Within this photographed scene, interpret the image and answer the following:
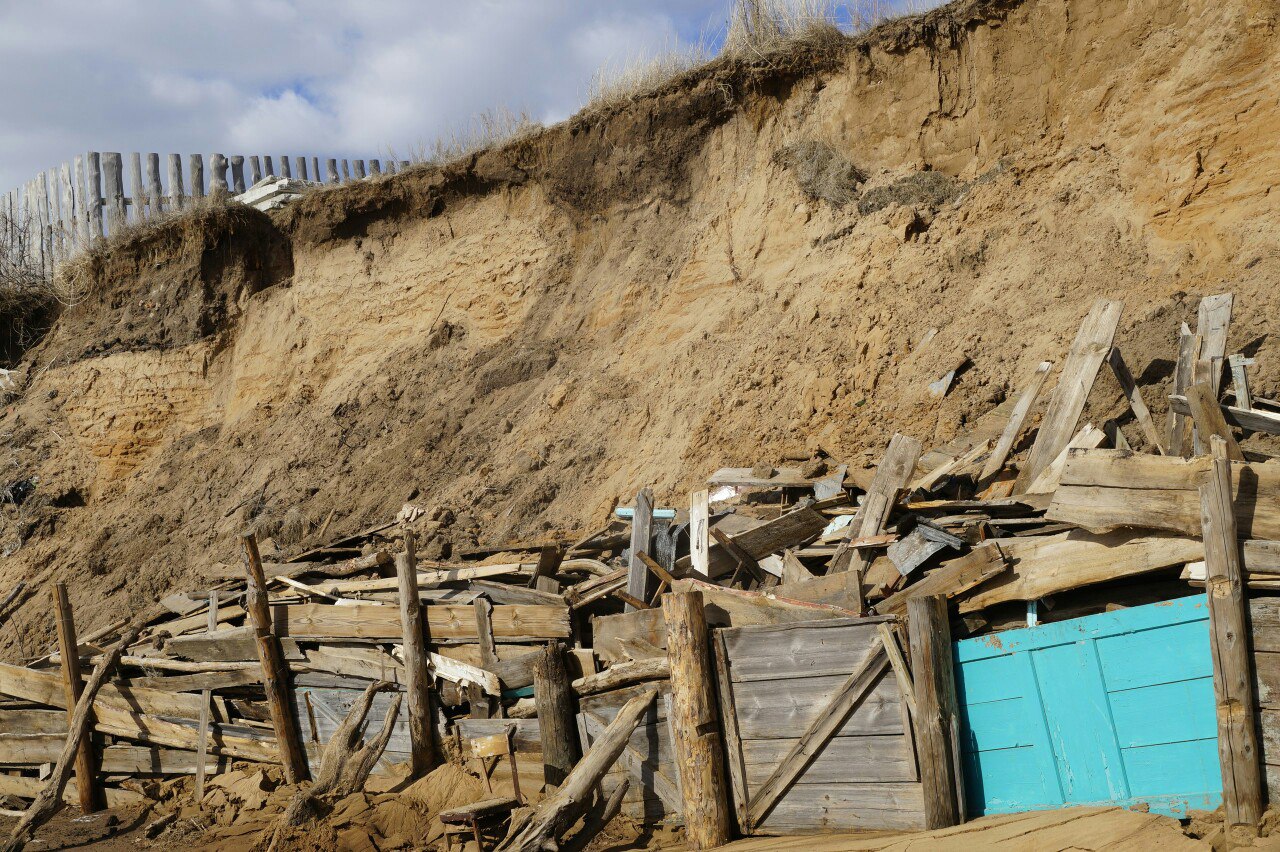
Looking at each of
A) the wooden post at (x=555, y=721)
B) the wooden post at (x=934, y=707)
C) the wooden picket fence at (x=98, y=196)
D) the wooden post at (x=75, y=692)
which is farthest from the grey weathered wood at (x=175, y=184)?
the wooden post at (x=934, y=707)

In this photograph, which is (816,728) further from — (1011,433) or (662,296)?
(662,296)

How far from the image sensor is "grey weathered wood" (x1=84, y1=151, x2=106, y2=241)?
66.9 ft

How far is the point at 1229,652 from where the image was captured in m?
5.78

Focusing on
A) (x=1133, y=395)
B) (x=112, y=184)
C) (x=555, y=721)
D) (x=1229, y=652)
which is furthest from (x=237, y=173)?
(x=1229, y=652)

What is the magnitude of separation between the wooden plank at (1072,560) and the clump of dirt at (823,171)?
773 cm

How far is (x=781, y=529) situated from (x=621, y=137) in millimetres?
9561

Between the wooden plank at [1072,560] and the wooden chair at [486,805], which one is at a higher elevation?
the wooden plank at [1072,560]

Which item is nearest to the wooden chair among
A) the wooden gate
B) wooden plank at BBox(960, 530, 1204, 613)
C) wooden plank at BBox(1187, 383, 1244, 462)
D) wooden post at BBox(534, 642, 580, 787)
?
wooden post at BBox(534, 642, 580, 787)

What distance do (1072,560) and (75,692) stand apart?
1048cm

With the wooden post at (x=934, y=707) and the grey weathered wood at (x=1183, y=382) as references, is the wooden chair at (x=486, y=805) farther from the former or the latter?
the grey weathered wood at (x=1183, y=382)

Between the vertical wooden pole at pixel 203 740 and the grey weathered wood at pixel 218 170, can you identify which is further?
the grey weathered wood at pixel 218 170

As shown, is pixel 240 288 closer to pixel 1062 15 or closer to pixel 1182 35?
pixel 1062 15

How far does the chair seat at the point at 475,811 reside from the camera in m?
7.92

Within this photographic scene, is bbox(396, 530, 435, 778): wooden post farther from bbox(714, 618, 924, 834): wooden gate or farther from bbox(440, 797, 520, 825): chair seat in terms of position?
bbox(714, 618, 924, 834): wooden gate
